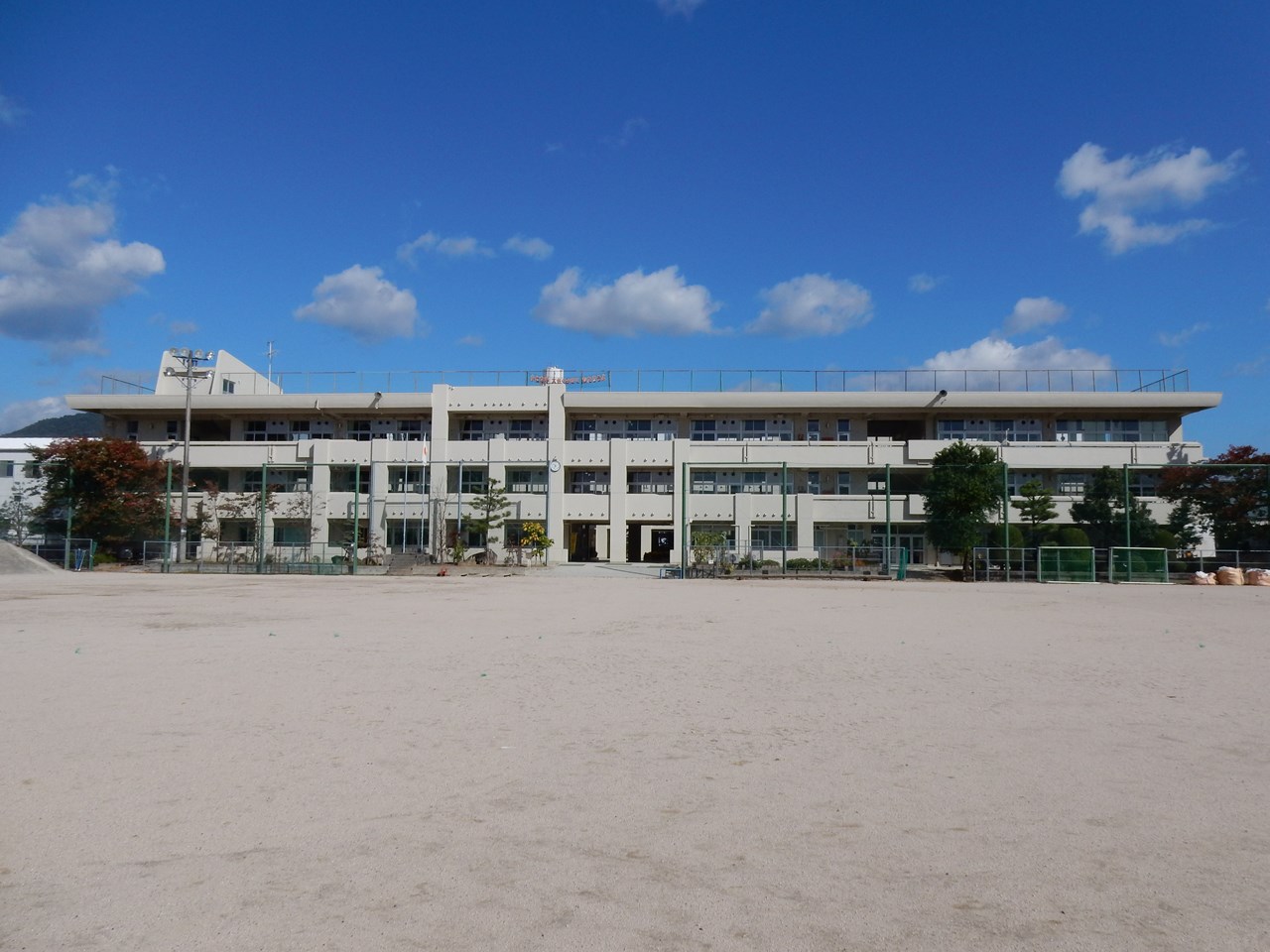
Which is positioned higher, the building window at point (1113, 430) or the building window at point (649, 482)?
the building window at point (1113, 430)

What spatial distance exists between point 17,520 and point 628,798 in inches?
1820

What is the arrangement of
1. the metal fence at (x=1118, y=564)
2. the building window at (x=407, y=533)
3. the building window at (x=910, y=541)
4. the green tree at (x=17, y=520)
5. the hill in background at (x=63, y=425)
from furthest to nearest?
the hill in background at (x=63, y=425) < the building window at (x=407, y=533) < the building window at (x=910, y=541) < the green tree at (x=17, y=520) < the metal fence at (x=1118, y=564)

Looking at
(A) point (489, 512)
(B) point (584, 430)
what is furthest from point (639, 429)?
(A) point (489, 512)

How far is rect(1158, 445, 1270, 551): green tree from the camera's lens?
35781 millimetres

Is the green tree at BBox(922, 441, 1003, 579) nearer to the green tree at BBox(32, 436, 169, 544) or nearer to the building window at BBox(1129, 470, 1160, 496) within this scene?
the building window at BBox(1129, 470, 1160, 496)

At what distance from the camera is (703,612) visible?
60.6ft

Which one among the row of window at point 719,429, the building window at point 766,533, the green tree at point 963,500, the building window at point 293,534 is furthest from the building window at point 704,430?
the building window at point 293,534

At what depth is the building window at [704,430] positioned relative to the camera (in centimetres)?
5453

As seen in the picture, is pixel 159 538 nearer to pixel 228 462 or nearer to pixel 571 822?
pixel 228 462

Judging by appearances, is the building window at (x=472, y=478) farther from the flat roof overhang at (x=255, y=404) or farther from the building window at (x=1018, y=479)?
the building window at (x=1018, y=479)

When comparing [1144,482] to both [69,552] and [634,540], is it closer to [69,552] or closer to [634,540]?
[634,540]

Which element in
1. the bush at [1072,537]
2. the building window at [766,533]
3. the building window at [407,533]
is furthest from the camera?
the building window at [407,533]

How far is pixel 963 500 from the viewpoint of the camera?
116 ft

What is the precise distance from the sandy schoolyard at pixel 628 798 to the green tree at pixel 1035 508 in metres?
34.8
